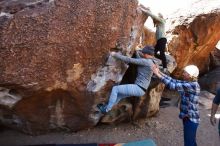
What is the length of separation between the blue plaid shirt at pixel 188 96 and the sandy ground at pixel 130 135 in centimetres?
194

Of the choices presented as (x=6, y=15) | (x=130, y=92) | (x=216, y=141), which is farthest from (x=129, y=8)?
(x=216, y=141)

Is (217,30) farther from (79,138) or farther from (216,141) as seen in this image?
(79,138)

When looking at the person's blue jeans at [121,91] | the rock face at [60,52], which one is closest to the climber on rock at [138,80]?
the person's blue jeans at [121,91]

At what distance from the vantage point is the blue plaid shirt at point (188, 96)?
576 cm

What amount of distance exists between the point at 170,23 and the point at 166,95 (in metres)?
1.96

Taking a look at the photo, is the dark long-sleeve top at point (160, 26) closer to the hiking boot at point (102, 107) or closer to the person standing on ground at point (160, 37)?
the person standing on ground at point (160, 37)

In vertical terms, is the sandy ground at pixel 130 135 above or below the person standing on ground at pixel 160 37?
below

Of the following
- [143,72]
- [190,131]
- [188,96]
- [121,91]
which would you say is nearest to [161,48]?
[143,72]

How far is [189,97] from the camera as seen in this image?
19.1ft

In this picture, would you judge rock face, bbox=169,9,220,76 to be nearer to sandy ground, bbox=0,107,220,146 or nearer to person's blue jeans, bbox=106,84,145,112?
sandy ground, bbox=0,107,220,146

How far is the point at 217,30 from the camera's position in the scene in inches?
403

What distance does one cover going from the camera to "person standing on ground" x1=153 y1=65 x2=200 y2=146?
5.76 meters

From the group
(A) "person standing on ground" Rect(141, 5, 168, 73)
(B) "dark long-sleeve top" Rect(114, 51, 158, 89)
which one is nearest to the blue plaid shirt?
(B) "dark long-sleeve top" Rect(114, 51, 158, 89)

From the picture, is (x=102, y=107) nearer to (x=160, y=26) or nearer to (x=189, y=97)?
(x=189, y=97)
